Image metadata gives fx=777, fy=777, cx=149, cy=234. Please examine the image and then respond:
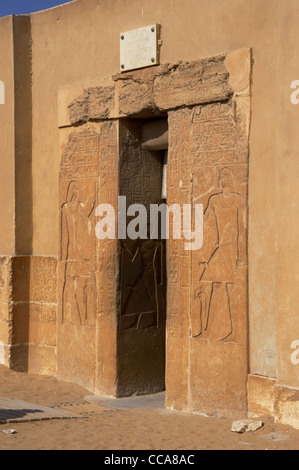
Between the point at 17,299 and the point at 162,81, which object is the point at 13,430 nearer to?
the point at 17,299

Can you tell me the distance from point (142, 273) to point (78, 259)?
0.67m

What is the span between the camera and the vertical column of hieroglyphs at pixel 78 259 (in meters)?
7.27

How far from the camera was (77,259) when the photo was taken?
7441mm

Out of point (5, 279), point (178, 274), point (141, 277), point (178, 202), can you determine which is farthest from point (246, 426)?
point (5, 279)

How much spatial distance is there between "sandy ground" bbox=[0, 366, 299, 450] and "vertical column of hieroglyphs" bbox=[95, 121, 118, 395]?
42 centimetres

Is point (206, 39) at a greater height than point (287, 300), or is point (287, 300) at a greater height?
point (206, 39)

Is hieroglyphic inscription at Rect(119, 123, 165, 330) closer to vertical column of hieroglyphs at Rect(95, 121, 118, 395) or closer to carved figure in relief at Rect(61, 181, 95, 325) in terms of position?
vertical column of hieroglyphs at Rect(95, 121, 118, 395)

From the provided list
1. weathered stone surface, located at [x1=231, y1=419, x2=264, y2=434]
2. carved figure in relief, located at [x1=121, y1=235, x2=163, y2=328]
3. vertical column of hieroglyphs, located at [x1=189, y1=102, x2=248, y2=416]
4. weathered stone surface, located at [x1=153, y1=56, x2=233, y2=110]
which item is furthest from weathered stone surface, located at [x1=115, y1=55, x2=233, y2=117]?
weathered stone surface, located at [x1=231, y1=419, x2=264, y2=434]

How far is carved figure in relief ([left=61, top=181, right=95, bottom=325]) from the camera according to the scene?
7.30 metres

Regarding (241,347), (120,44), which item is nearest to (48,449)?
(241,347)

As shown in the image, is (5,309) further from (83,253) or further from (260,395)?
(260,395)

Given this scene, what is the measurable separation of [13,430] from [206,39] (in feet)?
11.0

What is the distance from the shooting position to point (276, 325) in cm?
552

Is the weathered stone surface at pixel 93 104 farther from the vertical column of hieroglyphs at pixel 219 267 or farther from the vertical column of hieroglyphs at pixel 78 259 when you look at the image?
the vertical column of hieroglyphs at pixel 219 267
